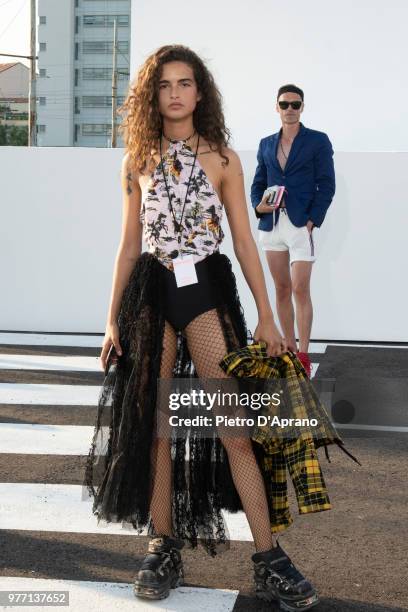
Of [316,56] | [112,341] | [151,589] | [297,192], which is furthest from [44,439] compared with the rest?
[316,56]

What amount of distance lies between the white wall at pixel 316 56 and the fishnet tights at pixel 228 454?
940 cm

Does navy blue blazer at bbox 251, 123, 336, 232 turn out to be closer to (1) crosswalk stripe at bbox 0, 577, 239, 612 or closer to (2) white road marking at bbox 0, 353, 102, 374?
(2) white road marking at bbox 0, 353, 102, 374

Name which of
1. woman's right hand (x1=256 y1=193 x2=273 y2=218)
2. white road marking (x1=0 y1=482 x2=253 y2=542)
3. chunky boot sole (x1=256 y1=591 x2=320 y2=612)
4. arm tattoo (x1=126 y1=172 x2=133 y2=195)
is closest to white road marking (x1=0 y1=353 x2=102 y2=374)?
woman's right hand (x1=256 y1=193 x2=273 y2=218)

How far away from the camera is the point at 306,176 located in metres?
7.36

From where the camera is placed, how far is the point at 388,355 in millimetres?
8703

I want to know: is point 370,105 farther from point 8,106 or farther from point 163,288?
point 8,106

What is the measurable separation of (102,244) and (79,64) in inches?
5754

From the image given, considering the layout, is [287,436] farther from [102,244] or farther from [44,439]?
[102,244]

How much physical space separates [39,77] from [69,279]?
154 m

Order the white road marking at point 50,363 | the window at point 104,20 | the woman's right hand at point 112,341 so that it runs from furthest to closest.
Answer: the window at point 104,20, the white road marking at point 50,363, the woman's right hand at point 112,341

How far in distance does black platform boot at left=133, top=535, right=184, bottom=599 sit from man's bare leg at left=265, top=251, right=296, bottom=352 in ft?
13.1

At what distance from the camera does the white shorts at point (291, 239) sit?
7372 millimetres

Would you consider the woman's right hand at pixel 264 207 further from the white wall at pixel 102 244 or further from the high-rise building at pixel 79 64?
the high-rise building at pixel 79 64

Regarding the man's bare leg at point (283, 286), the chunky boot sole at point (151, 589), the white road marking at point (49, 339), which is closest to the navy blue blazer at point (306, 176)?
the man's bare leg at point (283, 286)
